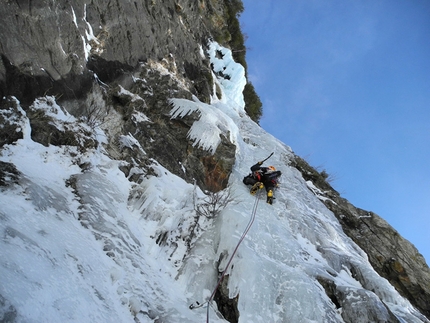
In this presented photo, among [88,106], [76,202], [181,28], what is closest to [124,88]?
[88,106]

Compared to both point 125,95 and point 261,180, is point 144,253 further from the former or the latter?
point 125,95

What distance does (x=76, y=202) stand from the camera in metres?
4.88

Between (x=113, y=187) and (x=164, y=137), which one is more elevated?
(x=164, y=137)

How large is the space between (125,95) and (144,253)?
4.68 metres

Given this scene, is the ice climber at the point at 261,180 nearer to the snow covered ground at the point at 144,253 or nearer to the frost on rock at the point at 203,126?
the snow covered ground at the point at 144,253

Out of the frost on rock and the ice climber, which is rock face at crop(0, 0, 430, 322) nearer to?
the frost on rock

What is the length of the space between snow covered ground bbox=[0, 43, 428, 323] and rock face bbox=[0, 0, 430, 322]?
0.85ft

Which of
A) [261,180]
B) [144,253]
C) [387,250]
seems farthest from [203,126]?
[387,250]

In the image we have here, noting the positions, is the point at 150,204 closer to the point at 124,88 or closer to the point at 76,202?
the point at 76,202

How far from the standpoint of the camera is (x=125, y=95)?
8.32 meters

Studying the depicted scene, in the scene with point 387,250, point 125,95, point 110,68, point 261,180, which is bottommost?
point 125,95

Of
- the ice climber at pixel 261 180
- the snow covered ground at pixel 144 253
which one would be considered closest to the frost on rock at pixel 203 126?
the ice climber at pixel 261 180

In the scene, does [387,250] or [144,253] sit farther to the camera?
[387,250]

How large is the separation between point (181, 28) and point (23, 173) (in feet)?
32.9
